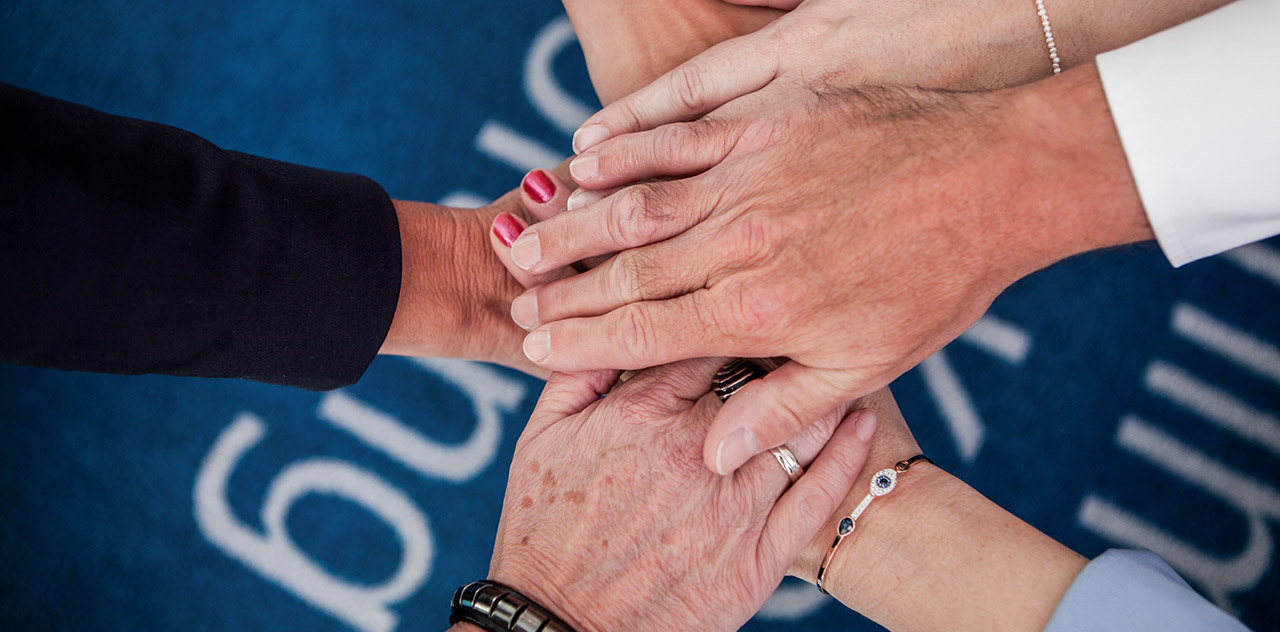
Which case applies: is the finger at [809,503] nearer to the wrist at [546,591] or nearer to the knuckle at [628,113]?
the wrist at [546,591]

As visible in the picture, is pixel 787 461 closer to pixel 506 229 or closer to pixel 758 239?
pixel 758 239

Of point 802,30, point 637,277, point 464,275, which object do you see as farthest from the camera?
point 464,275

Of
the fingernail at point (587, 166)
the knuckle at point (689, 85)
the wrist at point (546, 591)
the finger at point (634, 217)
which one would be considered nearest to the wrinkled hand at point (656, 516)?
the wrist at point (546, 591)

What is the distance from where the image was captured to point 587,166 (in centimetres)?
109

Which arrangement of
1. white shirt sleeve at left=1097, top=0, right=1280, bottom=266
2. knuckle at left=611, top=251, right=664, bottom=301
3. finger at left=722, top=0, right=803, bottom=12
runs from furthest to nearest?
finger at left=722, top=0, right=803, bottom=12 → knuckle at left=611, top=251, right=664, bottom=301 → white shirt sleeve at left=1097, top=0, right=1280, bottom=266

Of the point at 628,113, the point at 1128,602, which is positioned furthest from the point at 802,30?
the point at 1128,602

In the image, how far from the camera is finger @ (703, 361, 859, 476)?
0.95 meters

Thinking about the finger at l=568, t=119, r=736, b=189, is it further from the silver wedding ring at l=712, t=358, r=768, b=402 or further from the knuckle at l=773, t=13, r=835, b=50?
the silver wedding ring at l=712, t=358, r=768, b=402

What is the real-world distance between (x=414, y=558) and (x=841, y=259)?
1.06 metres

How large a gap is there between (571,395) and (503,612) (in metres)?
0.33

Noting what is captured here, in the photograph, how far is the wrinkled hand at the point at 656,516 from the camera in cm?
98

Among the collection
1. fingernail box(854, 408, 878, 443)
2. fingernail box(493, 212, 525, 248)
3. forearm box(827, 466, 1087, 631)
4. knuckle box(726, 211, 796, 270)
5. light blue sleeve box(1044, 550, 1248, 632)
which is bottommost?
light blue sleeve box(1044, 550, 1248, 632)

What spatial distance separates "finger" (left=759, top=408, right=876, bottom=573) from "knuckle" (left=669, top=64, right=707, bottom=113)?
1.81ft

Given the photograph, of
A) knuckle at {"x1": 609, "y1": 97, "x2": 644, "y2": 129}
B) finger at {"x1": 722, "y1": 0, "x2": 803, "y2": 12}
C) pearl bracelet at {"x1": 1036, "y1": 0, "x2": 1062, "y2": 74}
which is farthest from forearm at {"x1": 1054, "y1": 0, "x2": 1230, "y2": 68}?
knuckle at {"x1": 609, "y1": 97, "x2": 644, "y2": 129}
